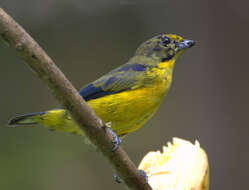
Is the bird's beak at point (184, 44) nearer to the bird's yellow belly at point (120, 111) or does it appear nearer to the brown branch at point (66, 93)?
the bird's yellow belly at point (120, 111)

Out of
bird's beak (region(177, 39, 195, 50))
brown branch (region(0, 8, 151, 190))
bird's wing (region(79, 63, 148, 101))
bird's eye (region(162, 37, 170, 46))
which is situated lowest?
brown branch (region(0, 8, 151, 190))

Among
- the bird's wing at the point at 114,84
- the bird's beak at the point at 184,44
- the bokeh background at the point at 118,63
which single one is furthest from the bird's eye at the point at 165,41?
the bokeh background at the point at 118,63

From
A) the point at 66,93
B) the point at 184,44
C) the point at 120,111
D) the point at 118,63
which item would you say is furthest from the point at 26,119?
the point at 118,63

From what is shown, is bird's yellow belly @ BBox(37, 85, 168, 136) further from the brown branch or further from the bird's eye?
the brown branch

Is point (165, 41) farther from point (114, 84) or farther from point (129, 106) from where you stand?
point (129, 106)

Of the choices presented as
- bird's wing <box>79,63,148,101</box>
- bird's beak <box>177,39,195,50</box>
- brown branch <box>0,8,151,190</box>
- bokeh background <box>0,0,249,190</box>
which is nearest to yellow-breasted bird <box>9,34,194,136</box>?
bird's wing <box>79,63,148,101</box>

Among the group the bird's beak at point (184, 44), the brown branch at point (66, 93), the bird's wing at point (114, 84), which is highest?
the bird's beak at point (184, 44)

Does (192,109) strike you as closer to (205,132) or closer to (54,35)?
(205,132)
